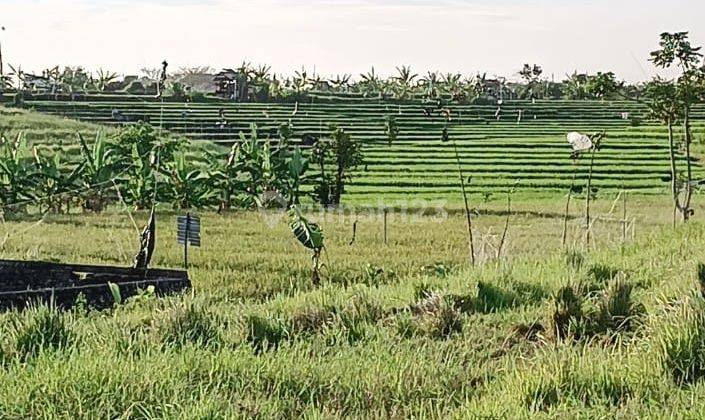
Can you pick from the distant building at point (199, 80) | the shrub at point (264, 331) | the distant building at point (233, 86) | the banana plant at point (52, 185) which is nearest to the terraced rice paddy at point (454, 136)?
the distant building at point (233, 86)

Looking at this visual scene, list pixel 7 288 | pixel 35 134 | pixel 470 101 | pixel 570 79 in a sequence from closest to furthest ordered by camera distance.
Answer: pixel 7 288 < pixel 35 134 < pixel 470 101 < pixel 570 79

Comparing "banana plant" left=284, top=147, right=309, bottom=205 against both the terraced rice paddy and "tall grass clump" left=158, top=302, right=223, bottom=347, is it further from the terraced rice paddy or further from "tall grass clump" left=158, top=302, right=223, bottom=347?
"tall grass clump" left=158, top=302, right=223, bottom=347

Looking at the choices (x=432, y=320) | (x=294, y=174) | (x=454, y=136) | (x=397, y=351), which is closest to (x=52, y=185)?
(x=294, y=174)

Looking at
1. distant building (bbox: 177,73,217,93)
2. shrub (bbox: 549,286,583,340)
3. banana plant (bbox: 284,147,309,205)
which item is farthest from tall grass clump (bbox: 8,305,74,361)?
distant building (bbox: 177,73,217,93)

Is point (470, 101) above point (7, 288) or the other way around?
above

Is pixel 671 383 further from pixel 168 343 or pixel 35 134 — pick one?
pixel 35 134

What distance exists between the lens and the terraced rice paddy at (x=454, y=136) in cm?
3011

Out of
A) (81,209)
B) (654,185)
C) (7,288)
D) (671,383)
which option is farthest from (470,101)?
(671,383)

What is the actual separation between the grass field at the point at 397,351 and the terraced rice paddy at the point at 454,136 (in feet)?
61.3

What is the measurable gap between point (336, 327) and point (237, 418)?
1.71 meters

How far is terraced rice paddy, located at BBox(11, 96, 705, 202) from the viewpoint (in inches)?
1185

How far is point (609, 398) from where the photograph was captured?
3.39m

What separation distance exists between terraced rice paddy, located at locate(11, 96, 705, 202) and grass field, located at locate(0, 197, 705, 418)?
61.3 ft

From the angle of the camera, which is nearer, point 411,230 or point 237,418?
point 237,418
